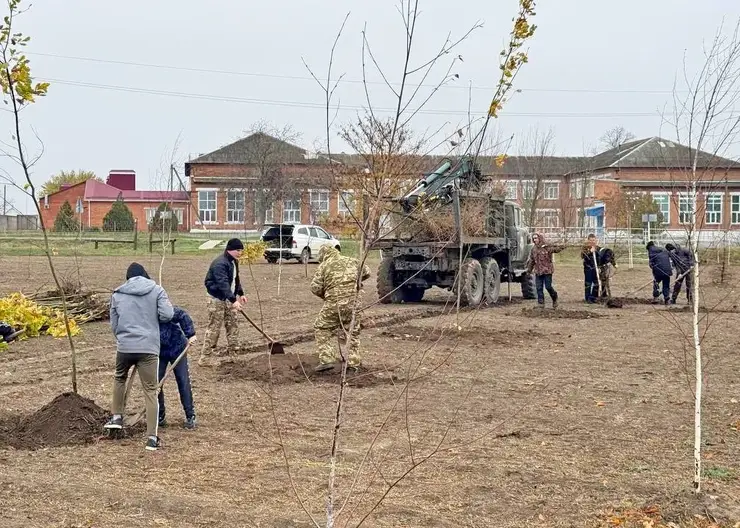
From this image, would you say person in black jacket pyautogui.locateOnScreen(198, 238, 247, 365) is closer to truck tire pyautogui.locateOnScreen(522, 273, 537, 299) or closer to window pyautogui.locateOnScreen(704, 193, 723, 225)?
window pyautogui.locateOnScreen(704, 193, 723, 225)

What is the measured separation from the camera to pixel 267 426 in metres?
8.48

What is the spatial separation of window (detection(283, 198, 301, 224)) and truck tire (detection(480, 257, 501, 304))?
29.1 m

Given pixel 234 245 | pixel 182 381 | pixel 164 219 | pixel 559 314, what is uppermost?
pixel 164 219

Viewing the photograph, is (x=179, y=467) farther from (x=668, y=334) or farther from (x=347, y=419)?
(x=668, y=334)

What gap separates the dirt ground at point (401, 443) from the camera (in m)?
5.95

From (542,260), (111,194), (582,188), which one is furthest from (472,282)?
(111,194)

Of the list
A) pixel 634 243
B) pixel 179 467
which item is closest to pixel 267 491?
pixel 179 467

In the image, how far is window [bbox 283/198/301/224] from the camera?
2016 inches

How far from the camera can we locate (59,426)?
7867 millimetres

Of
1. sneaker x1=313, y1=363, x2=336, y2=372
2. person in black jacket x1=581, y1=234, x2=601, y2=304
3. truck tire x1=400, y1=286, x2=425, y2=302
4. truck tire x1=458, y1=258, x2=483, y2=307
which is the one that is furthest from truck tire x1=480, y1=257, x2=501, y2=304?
sneaker x1=313, y1=363, x2=336, y2=372

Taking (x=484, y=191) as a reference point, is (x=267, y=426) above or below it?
below

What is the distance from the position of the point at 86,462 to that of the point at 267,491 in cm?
161

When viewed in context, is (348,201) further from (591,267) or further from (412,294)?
(591,267)

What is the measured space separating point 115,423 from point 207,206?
2090 inches
